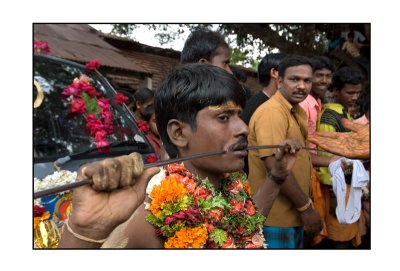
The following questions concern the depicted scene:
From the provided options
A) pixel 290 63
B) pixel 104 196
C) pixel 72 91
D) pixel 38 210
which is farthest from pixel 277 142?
pixel 104 196

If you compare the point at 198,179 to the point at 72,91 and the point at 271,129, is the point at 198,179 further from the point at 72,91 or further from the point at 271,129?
the point at 72,91

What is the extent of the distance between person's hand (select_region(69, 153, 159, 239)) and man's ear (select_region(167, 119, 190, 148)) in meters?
0.69

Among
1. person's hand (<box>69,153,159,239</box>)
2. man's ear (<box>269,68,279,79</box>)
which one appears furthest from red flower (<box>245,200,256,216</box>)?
man's ear (<box>269,68,279,79</box>)

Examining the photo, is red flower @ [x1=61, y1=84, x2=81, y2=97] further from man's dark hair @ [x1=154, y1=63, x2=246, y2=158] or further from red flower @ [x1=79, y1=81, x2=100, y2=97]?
man's dark hair @ [x1=154, y1=63, x2=246, y2=158]

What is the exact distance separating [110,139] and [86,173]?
96.9 inches

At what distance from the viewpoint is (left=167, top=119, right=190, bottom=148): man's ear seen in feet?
6.21

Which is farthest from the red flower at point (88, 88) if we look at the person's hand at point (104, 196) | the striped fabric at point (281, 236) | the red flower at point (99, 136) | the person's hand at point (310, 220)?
the person's hand at point (104, 196)

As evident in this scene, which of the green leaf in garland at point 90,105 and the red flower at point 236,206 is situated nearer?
the red flower at point 236,206

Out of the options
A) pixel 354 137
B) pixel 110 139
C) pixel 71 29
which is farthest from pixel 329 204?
pixel 71 29

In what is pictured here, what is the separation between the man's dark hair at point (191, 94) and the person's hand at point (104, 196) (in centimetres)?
69

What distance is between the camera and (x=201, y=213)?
1782mm

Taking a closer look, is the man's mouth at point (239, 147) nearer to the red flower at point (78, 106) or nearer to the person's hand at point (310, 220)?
the person's hand at point (310, 220)

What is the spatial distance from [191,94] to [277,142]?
111cm

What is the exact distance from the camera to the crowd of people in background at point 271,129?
1.86 meters
